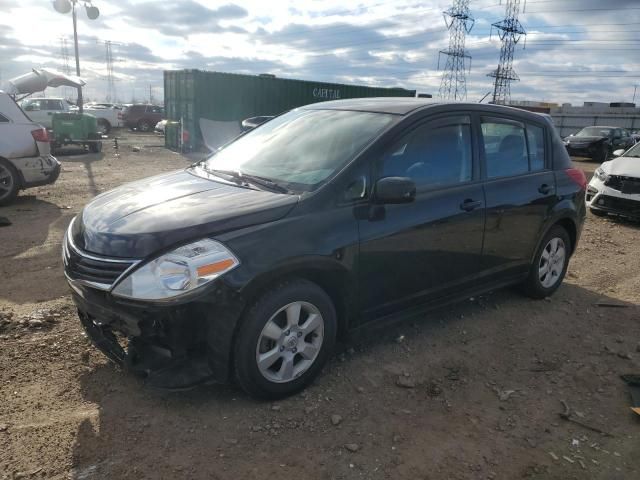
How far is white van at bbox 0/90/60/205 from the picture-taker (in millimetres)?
8453

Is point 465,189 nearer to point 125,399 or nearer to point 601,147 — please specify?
point 125,399

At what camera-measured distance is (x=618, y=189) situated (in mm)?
8664

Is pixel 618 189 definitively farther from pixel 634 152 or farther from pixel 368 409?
pixel 368 409

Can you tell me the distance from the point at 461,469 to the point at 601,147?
2359 cm

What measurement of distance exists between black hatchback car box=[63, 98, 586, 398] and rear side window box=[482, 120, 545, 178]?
0.02 m

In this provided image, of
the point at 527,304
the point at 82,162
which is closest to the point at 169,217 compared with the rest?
the point at 527,304

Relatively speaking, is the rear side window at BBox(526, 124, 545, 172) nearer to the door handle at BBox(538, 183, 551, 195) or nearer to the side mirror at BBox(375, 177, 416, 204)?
the door handle at BBox(538, 183, 551, 195)

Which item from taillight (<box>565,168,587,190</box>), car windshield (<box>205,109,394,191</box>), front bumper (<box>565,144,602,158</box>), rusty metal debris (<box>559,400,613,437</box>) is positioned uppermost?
car windshield (<box>205,109,394,191</box>)

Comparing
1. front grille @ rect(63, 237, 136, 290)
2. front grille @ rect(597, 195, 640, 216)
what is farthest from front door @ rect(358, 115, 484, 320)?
front grille @ rect(597, 195, 640, 216)

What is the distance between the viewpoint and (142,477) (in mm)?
2490

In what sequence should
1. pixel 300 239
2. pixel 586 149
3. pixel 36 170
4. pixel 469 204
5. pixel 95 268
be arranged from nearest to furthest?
pixel 95 268 → pixel 300 239 → pixel 469 204 → pixel 36 170 → pixel 586 149

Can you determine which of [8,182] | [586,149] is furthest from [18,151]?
[586,149]

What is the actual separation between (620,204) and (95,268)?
8473mm

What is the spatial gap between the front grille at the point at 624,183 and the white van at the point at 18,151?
959 cm
